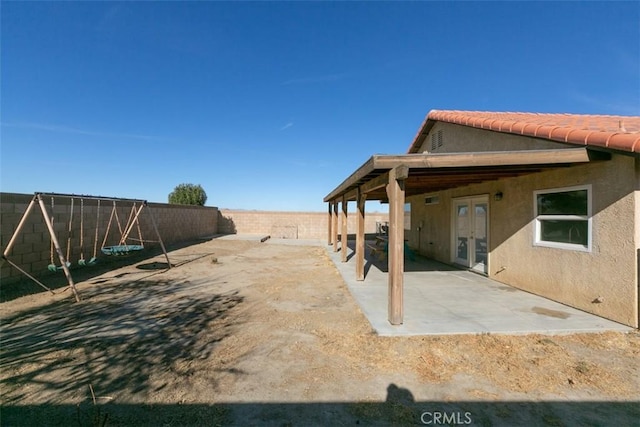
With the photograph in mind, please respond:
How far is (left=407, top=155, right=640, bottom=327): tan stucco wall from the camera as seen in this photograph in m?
4.09

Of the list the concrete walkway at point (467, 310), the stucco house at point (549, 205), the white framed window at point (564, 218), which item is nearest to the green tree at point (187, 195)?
the concrete walkway at point (467, 310)

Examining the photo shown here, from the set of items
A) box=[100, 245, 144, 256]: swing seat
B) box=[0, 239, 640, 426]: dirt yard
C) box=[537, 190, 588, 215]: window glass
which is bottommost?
box=[0, 239, 640, 426]: dirt yard

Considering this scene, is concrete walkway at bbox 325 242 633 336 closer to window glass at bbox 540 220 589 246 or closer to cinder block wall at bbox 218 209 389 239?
window glass at bbox 540 220 589 246

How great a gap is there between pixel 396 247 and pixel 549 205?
364 cm

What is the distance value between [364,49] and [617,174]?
346 inches

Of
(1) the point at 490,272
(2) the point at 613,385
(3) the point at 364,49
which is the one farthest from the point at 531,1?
(2) the point at 613,385

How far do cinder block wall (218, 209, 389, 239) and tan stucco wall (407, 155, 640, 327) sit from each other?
14.1 m

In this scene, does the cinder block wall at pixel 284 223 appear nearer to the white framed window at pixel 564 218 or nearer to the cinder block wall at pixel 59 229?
the cinder block wall at pixel 59 229

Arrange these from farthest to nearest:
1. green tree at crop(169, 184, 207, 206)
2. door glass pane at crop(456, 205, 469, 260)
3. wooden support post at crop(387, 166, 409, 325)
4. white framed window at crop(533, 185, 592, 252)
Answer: green tree at crop(169, 184, 207, 206)
door glass pane at crop(456, 205, 469, 260)
white framed window at crop(533, 185, 592, 252)
wooden support post at crop(387, 166, 409, 325)

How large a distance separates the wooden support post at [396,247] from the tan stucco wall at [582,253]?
319cm

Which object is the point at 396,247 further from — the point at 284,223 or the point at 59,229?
the point at 284,223

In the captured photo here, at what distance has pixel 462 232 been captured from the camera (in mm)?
8672

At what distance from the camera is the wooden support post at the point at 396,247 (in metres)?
4.20

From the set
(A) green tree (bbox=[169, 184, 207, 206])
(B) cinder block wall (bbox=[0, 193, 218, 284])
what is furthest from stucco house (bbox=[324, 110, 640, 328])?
(A) green tree (bbox=[169, 184, 207, 206])
